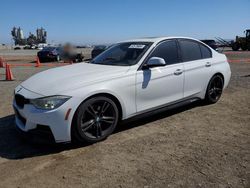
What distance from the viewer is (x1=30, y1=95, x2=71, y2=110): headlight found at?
4.20 meters

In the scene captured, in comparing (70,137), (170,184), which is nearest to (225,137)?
(170,184)

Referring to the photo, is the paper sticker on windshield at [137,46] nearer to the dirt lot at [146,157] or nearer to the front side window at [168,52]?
the front side window at [168,52]

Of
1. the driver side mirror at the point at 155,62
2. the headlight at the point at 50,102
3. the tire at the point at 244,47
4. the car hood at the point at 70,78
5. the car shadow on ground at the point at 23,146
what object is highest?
the driver side mirror at the point at 155,62

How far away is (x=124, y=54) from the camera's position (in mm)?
5555

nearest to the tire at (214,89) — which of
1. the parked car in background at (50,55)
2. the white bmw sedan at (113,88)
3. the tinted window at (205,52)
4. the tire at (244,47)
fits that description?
the white bmw sedan at (113,88)

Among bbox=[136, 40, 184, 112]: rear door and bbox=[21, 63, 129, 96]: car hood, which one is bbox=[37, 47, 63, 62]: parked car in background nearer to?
bbox=[136, 40, 184, 112]: rear door

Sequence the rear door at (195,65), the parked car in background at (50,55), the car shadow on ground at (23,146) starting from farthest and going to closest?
1. the parked car in background at (50,55)
2. the rear door at (195,65)
3. the car shadow on ground at (23,146)

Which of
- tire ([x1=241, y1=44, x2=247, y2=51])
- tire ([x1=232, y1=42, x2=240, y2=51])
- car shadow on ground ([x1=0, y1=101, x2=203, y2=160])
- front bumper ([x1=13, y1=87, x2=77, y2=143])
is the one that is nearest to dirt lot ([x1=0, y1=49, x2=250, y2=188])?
car shadow on ground ([x1=0, y1=101, x2=203, y2=160])

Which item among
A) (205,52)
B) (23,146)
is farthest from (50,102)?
(205,52)

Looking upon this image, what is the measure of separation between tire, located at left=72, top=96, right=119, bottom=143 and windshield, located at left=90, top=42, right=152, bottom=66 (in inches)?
36.6

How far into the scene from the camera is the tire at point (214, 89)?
6.59 meters

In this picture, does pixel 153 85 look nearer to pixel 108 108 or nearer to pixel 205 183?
pixel 108 108

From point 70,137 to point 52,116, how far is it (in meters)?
0.42

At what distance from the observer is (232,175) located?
11.6 ft
